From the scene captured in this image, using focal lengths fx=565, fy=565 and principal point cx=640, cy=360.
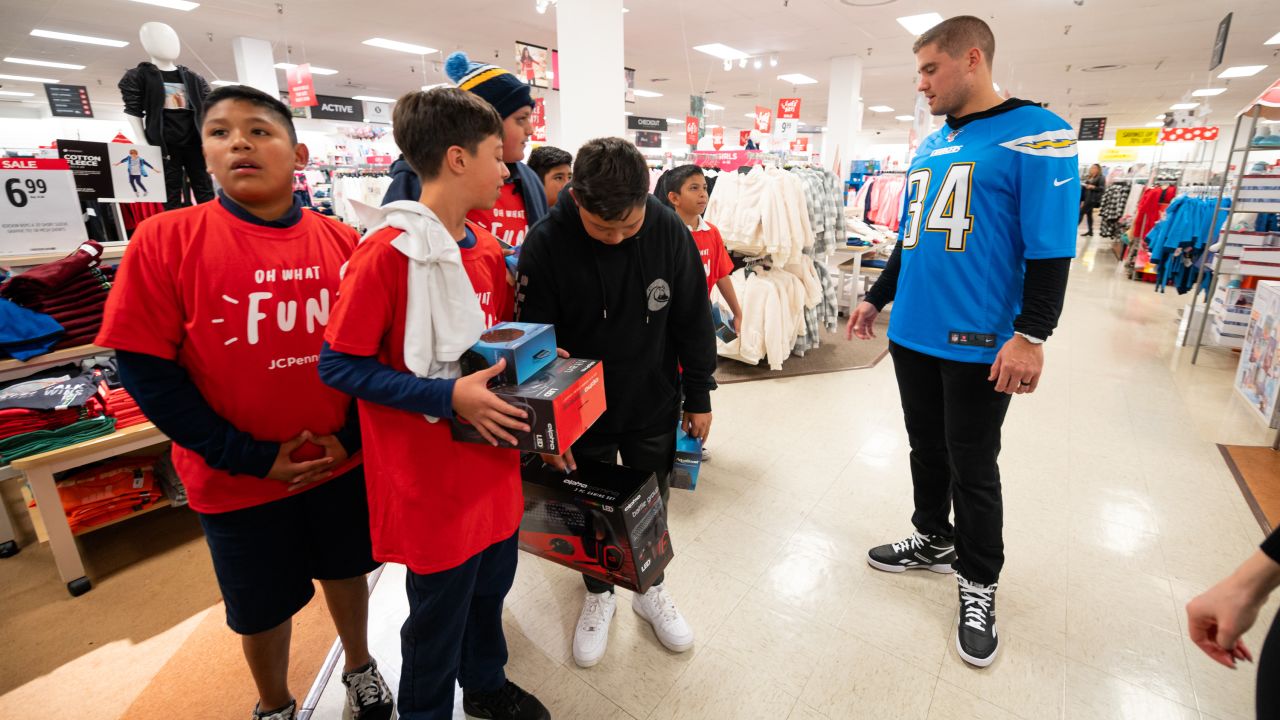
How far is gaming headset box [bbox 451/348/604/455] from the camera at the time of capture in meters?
1.02

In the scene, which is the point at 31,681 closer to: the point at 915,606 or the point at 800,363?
the point at 915,606

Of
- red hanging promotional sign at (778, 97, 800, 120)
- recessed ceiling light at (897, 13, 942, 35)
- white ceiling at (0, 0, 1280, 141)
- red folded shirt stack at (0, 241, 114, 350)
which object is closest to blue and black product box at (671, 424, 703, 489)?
red folded shirt stack at (0, 241, 114, 350)

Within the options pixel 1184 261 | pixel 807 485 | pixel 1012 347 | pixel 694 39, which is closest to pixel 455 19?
pixel 694 39

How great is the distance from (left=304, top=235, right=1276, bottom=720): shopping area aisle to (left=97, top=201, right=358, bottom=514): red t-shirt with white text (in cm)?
97

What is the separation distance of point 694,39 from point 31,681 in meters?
9.58

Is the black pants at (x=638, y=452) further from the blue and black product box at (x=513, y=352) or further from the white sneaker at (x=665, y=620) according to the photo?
the blue and black product box at (x=513, y=352)

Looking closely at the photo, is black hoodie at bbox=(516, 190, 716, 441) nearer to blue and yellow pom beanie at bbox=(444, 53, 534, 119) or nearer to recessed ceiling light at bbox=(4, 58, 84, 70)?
blue and yellow pom beanie at bbox=(444, 53, 534, 119)

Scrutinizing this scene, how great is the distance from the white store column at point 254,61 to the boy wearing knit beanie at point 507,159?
910 centimetres

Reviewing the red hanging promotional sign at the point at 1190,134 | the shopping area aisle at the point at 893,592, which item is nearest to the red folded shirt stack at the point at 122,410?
the shopping area aisle at the point at 893,592

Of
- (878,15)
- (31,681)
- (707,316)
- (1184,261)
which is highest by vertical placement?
(878,15)

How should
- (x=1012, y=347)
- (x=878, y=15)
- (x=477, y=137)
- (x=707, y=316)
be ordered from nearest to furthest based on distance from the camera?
1. (x=477, y=137)
2. (x=1012, y=347)
3. (x=707, y=316)
4. (x=878, y=15)

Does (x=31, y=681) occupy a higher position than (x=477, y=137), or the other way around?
(x=477, y=137)

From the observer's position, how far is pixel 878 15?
7.34m

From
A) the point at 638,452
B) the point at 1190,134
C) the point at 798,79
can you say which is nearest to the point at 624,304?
the point at 638,452
